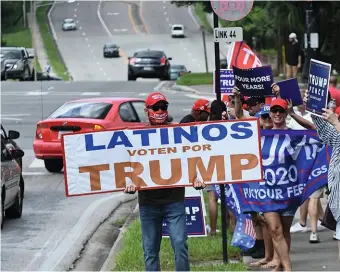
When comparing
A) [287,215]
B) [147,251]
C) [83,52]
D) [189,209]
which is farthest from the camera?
[83,52]

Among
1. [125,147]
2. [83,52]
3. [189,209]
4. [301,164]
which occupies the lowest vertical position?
[83,52]

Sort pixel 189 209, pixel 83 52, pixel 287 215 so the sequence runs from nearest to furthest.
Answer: pixel 287 215, pixel 189 209, pixel 83 52

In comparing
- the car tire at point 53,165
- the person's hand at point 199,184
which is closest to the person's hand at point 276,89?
the person's hand at point 199,184

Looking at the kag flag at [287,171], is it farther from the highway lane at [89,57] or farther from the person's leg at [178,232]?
the highway lane at [89,57]

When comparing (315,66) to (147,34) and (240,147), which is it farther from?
(147,34)

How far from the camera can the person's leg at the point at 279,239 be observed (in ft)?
32.4

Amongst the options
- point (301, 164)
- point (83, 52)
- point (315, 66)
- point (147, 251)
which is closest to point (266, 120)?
point (301, 164)

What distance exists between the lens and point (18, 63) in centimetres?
2805

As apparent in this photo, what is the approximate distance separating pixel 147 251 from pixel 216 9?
2.87m

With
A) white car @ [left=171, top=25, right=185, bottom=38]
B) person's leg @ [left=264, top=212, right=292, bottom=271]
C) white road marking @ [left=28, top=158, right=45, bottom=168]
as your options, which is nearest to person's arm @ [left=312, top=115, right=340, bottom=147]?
person's leg @ [left=264, top=212, right=292, bottom=271]

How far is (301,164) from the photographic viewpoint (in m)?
10.2

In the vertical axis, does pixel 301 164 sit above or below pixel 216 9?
below

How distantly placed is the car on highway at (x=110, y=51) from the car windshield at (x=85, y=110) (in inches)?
1343

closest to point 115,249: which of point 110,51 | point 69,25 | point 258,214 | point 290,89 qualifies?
point 258,214
